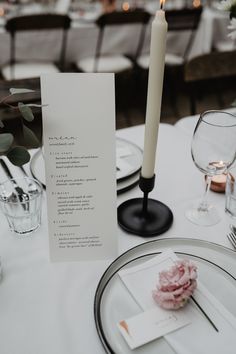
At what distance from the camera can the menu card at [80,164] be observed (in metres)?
0.61

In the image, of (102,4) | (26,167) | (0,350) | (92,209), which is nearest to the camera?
(0,350)

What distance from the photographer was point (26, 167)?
3.21 feet

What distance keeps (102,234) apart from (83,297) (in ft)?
0.40

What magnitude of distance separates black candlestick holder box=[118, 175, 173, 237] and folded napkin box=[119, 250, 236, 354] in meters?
0.10

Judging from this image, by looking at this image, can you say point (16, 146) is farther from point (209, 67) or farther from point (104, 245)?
point (209, 67)

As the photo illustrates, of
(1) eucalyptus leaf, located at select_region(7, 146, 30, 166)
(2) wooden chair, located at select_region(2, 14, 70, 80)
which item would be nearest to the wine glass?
(1) eucalyptus leaf, located at select_region(7, 146, 30, 166)

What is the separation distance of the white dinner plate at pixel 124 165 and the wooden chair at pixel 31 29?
1.89 metres

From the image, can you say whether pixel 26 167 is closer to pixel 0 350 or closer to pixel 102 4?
pixel 0 350

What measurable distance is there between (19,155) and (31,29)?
2.35 meters

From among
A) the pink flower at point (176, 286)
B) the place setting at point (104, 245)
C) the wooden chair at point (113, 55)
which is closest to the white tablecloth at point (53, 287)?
the place setting at point (104, 245)

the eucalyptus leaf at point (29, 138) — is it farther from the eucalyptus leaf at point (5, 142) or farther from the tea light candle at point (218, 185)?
the tea light candle at point (218, 185)

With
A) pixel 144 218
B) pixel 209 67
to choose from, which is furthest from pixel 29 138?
pixel 209 67

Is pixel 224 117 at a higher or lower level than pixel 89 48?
higher

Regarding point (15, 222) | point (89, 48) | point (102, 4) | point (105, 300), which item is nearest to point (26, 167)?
point (15, 222)
